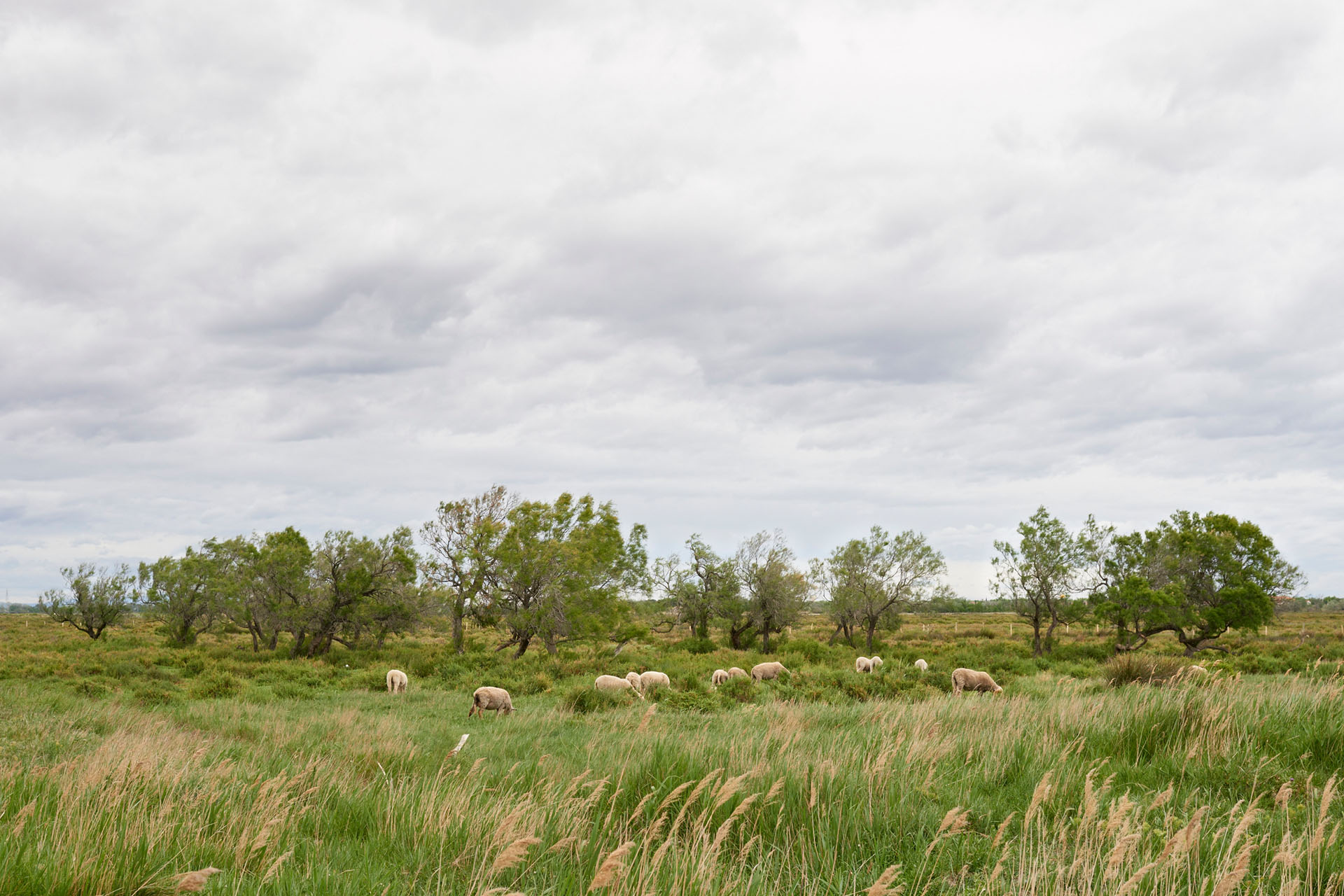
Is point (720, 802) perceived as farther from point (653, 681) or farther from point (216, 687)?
point (216, 687)

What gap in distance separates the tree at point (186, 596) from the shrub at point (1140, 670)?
54.6m

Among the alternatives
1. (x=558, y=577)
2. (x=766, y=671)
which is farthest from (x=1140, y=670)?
(x=558, y=577)

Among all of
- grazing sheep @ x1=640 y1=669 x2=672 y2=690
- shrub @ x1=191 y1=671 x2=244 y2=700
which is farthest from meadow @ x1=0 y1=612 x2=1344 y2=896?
shrub @ x1=191 y1=671 x2=244 y2=700

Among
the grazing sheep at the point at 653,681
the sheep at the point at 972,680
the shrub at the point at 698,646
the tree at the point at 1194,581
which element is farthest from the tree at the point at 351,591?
the tree at the point at 1194,581

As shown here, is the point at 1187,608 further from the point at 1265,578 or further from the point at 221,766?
the point at 221,766

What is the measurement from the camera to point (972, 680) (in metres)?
22.8

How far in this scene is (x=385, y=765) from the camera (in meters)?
9.22

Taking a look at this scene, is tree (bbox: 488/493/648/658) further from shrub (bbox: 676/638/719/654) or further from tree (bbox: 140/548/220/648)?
tree (bbox: 140/548/220/648)

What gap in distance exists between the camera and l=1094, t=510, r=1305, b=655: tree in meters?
37.8

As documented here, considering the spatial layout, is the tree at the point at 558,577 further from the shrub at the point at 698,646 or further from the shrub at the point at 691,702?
the shrub at the point at 691,702

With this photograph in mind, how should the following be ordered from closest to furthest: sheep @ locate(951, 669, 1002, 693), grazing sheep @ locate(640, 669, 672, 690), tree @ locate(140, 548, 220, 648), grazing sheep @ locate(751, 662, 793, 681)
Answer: sheep @ locate(951, 669, 1002, 693) → grazing sheep @ locate(640, 669, 672, 690) → grazing sheep @ locate(751, 662, 793, 681) → tree @ locate(140, 548, 220, 648)

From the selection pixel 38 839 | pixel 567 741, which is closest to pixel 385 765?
pixel 567 741

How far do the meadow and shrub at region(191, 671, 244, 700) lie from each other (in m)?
8.32

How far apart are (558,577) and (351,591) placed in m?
12.3
